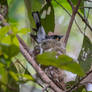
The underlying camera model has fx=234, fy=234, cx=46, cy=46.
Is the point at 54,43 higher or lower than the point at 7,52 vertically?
lower

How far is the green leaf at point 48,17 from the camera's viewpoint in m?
1.77

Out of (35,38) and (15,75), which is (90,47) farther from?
(15,75)

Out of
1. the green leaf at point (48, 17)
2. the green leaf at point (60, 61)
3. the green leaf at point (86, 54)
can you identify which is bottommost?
the green leaf at point (86, 54)

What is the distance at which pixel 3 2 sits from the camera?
5.16ft

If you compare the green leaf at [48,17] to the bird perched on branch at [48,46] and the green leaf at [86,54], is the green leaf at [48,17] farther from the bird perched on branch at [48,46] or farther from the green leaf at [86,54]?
the green leaf at [86,54]

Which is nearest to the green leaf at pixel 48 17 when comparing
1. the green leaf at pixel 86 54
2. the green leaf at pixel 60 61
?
the green leaf at pixel 86 54

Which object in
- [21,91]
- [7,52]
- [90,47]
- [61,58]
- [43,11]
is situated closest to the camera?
[7,52]

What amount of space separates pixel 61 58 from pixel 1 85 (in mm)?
201

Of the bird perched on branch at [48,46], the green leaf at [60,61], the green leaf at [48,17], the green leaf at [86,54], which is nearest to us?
the green leaf at [60,61]

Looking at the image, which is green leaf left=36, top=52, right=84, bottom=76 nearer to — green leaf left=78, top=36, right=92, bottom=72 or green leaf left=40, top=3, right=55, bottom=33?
green leaf left=78, top=36, right=92, bottom=72

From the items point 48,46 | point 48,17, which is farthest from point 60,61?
point 48,17

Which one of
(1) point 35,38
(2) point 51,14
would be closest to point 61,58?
(1) point 35,38

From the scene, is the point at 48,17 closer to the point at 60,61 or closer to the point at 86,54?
the point at 86,54

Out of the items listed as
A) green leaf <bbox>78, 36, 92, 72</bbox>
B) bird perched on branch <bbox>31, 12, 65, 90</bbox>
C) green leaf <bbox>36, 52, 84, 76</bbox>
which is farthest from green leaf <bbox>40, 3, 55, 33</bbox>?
green leaf <bbox>36, 52, 84, 76</bbox>
